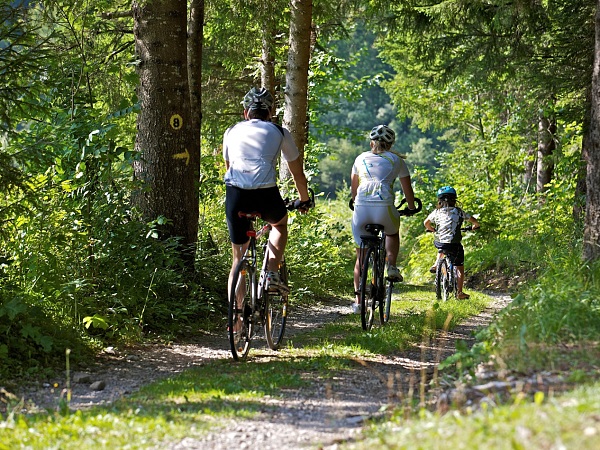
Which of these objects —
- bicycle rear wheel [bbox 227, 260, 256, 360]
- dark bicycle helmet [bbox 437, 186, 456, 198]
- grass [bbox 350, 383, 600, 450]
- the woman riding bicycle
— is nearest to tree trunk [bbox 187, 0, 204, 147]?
dark bicycle helmet [bbox 437, 186, 456, 198]

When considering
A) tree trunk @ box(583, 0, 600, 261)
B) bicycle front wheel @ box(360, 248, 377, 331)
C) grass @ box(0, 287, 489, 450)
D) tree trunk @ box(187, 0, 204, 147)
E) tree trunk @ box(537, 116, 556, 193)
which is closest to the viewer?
grass @ box(0, 287, 489, 450)

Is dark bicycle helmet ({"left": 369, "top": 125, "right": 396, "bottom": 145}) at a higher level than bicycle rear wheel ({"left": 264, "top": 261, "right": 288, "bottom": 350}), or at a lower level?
higher

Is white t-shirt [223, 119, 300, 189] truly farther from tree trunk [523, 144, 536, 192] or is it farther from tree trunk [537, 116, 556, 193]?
tree trunk [523, 144, 536, 192]

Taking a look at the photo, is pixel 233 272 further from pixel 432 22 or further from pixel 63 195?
pixel 432 22

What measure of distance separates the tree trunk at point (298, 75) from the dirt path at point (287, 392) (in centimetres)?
540

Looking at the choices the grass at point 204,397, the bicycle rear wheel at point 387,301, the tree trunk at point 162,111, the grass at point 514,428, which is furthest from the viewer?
the bicycle rear wheel at point 387,301

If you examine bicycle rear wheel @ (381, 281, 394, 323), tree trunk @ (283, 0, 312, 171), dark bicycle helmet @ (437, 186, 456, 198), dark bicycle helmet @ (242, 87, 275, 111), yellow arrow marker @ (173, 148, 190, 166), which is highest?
tree trunk @ (283, 0, 312, 171)

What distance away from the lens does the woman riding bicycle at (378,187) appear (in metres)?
9.16

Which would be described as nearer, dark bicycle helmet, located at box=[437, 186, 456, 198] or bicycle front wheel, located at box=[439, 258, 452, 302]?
bicycle front wheel, located at box=[439, 258, 452, 302]

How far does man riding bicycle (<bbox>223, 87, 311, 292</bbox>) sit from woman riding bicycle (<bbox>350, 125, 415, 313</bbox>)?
5.46 ft

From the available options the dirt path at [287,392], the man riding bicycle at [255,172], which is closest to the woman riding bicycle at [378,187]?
the dirt path at [287,392]

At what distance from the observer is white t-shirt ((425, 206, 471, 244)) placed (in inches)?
505

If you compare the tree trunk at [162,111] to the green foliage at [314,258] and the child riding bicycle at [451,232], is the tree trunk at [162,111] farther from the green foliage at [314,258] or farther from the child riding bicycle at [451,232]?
the child riding bicycle at [451,232]

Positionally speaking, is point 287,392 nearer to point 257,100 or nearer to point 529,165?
point 257,100
